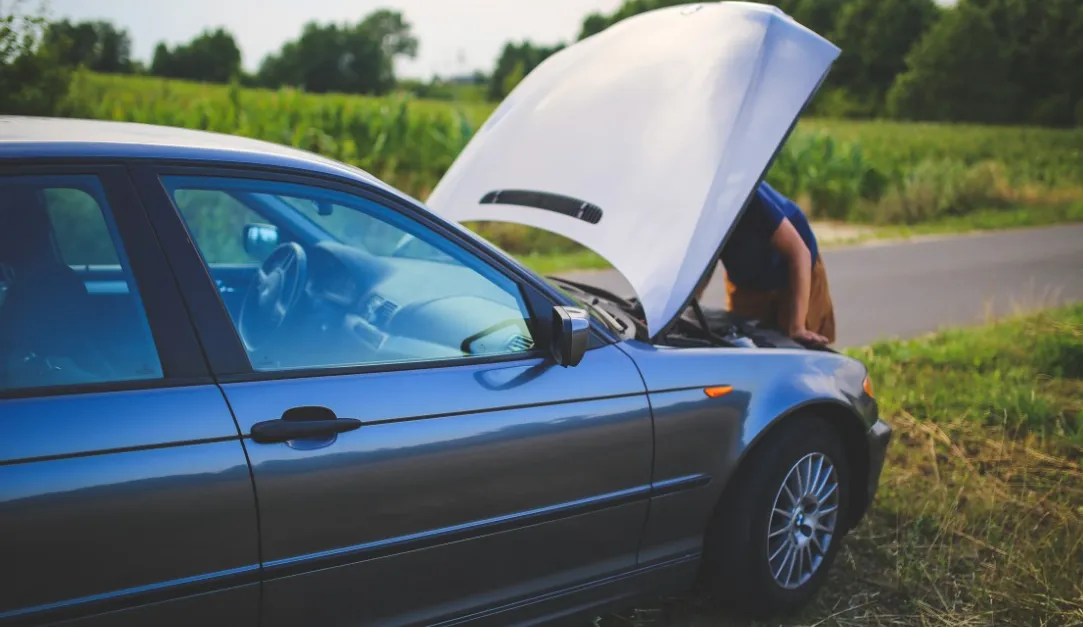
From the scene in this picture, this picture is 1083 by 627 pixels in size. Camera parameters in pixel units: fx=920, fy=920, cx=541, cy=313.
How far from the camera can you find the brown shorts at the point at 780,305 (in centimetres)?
452

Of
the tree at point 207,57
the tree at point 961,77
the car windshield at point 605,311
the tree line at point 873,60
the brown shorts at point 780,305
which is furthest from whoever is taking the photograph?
the tree at point 961,77

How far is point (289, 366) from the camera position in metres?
2.42

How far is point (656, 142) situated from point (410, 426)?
1807 millimetres

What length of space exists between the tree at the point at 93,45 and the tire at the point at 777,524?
6.95m

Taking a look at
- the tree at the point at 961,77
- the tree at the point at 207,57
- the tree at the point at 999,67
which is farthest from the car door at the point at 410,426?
the tree at the point at 961,77

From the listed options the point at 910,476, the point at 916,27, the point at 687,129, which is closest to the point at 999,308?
the point at 910,476

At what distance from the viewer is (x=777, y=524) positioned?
328cm

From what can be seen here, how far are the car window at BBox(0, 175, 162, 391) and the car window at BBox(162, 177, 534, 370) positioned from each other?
208mm

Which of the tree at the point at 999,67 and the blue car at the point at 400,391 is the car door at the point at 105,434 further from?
the tree at the point at 999,67

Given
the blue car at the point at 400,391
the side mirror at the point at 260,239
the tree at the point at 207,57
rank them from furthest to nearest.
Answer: the tree at the point at 207,57 → the side mirror at the point at 260,239 → the blue car at the point at 400,391

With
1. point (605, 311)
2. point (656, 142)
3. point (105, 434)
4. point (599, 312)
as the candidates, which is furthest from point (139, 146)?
point (656, 142)

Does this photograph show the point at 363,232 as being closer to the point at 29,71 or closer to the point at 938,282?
the point at 29,71

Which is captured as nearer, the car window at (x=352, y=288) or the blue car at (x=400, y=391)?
the blue car at (x=400, y=391)

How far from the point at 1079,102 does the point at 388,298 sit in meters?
49.0
